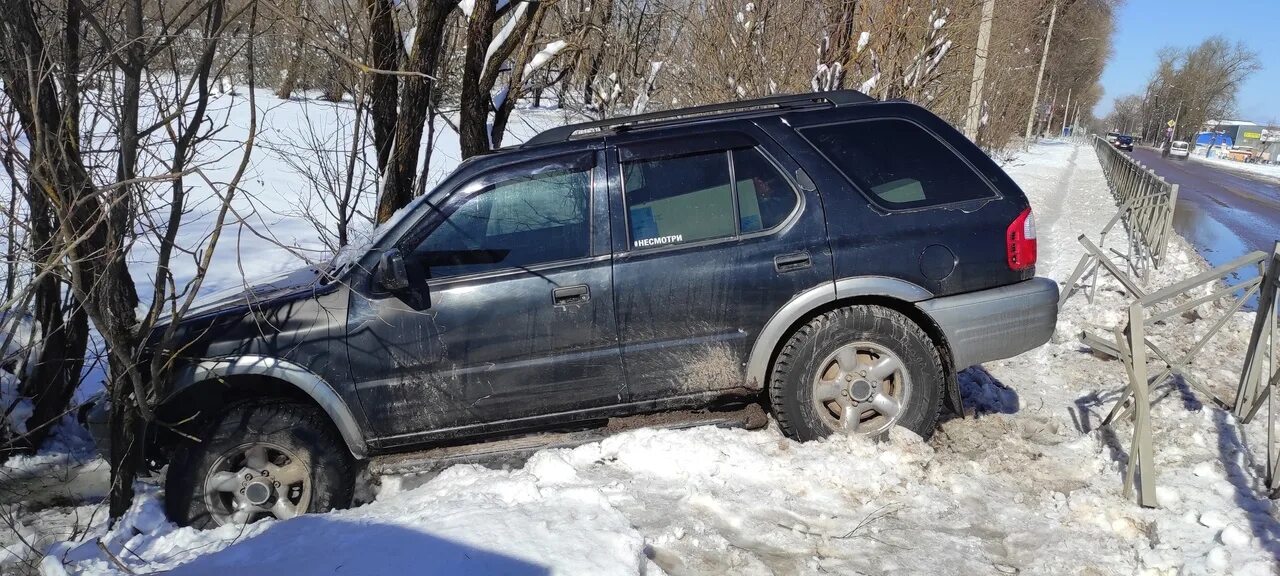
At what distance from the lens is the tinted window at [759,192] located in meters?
4.14

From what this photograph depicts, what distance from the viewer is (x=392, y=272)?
147 inches

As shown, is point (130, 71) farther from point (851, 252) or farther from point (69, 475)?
point (851, 252)

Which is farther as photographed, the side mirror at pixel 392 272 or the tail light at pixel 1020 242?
the tail light at pixel 1020 242

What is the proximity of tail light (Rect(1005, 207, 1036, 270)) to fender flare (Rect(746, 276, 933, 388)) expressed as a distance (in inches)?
19.5

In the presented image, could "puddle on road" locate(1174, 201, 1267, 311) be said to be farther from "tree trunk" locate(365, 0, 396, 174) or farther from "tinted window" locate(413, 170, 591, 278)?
"tree trunk" locate(365, 0, 396, 174)

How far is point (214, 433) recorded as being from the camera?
392 centimetres

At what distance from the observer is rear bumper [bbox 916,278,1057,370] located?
13.7 ft

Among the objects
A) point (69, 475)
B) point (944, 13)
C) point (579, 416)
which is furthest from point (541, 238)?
point (944, 13)

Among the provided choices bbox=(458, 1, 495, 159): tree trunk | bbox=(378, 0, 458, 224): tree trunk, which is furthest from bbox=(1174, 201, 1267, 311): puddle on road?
bbox=(378, 0, 458, 224): tree trunk

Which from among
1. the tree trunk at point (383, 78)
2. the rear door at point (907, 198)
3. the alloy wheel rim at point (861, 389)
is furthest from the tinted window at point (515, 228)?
the tree trunk at point (383, 78)

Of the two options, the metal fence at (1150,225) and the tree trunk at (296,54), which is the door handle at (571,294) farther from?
the metal fence at (1150,225)

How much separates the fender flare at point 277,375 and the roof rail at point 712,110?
5.33 ft

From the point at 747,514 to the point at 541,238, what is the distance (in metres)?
1.63

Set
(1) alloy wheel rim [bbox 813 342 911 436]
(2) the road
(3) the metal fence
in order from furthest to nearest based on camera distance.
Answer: (2) the road, (3) the metal fence, (1) alloy wheel rim [bbox 813 342 911 436]
